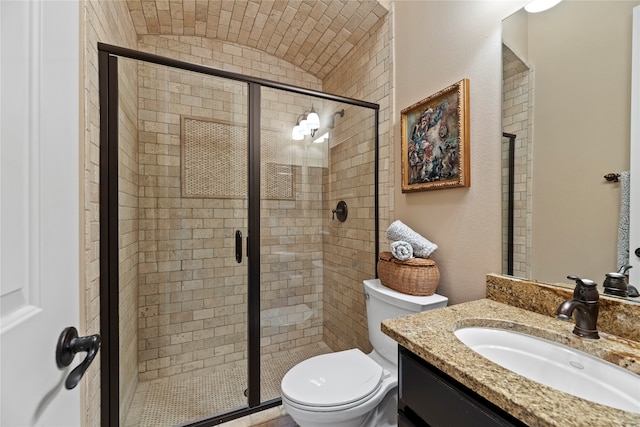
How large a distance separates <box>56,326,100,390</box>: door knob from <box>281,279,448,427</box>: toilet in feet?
2.86

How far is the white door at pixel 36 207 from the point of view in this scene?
1.22 feet

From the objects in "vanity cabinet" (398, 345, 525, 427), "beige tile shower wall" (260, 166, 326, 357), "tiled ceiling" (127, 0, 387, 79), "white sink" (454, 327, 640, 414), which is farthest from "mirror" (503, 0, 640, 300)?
"beige tile shower wall" (260, 166, 326, 357)

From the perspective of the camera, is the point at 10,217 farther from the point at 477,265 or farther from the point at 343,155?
the point at 343,155

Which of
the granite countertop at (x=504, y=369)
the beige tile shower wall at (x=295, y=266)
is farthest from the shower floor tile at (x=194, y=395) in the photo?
the granite countertop at (x=504, y=369)

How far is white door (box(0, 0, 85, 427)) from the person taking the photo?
0.37 m

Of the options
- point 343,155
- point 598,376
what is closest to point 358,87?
point 343,155

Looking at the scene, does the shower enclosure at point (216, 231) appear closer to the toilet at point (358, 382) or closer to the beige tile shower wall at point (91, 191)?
the beige tile shower wall at point (91, 191)

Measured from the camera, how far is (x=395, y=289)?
58.2 inches

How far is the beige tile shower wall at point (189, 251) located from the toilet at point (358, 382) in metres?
0.75

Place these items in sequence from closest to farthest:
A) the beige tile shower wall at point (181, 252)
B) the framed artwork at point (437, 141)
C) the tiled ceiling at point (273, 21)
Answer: the framed artwork at point (437, 141) → the beige tile shower wall at point (181, 252) → the tiled ceiling at point (273, 21)

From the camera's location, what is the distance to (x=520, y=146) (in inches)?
46.0

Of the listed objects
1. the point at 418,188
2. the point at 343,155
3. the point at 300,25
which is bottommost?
the point at 418,188

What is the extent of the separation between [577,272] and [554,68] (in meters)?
0.77

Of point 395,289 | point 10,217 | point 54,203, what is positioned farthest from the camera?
point 395,289
